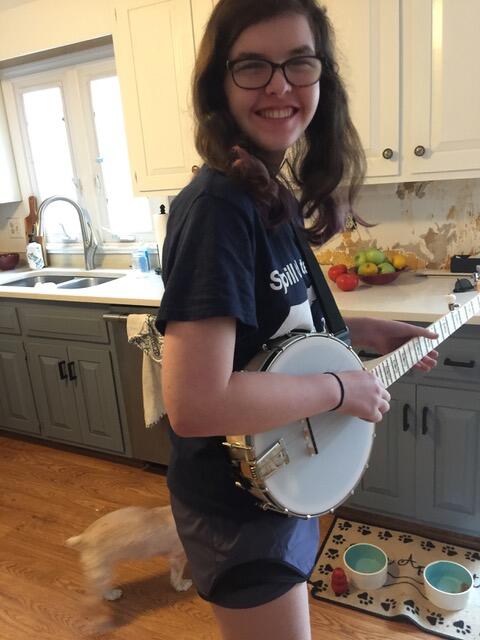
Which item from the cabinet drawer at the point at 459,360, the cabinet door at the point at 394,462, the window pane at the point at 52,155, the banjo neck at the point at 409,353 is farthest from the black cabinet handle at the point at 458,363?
the window pane at the point at 52,155

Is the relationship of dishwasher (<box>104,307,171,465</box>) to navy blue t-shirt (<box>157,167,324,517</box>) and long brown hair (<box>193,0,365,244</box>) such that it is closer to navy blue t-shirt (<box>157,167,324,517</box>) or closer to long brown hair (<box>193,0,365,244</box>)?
long brown hair (<box>193,0,365,244</box>)

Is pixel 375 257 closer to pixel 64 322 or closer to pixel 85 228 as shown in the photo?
pixel 64 322

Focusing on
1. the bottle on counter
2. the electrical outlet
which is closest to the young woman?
the bottle on counter

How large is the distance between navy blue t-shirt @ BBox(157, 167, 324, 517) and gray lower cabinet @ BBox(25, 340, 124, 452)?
1.81m

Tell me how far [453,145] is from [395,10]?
50 cm

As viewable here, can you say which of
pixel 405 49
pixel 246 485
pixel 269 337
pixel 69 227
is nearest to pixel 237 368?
pixel 269 337

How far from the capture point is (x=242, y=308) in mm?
681

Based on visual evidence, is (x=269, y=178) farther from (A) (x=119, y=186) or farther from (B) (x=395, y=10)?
(A) (x=119, y=186)

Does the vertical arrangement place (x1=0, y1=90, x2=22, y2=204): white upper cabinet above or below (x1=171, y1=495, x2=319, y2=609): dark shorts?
above

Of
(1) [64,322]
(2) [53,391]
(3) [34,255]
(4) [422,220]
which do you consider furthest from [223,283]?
(3) [34,255]

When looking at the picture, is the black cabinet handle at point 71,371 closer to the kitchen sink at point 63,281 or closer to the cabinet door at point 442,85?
the kitchen sink at point 63,281

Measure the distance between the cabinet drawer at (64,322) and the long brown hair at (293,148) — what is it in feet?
5.51

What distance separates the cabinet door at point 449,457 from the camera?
6.19ft

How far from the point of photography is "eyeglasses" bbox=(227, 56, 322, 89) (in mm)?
756
